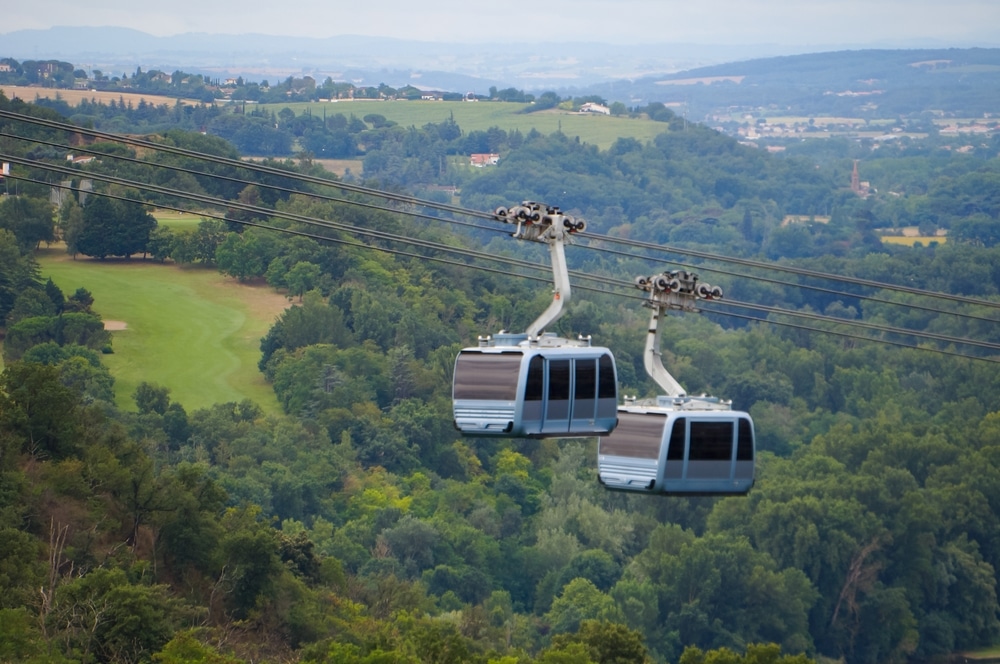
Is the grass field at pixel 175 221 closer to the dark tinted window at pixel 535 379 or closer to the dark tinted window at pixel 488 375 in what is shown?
the dark tinted window at pixel 488 375

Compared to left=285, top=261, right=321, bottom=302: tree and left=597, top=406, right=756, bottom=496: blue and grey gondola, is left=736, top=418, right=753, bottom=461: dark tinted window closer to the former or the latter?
left=597, top=406, right=756, bottom=496: blue and grey gondola

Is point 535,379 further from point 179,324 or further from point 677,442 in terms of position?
point 179,324

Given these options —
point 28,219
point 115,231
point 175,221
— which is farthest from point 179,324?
point 175,221

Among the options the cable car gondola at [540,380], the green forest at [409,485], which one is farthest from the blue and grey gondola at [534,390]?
the green forest at [409,485]

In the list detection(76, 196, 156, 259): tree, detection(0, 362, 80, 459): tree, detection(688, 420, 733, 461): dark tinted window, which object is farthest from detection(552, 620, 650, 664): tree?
detection(76, 196, 156, 259): tree

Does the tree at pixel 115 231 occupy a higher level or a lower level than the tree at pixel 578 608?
higher

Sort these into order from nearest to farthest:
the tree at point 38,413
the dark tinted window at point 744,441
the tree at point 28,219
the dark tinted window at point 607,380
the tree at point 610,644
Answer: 1. the dark tinted window at point 607,380
2. the dark tinted window at point 744,441
3. the tree at point 610,644
4. the tree at point 38,413
5. the tree at point 28,219

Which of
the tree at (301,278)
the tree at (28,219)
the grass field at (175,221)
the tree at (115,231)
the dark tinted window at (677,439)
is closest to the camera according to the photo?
the dark tinted window at (677,439)
